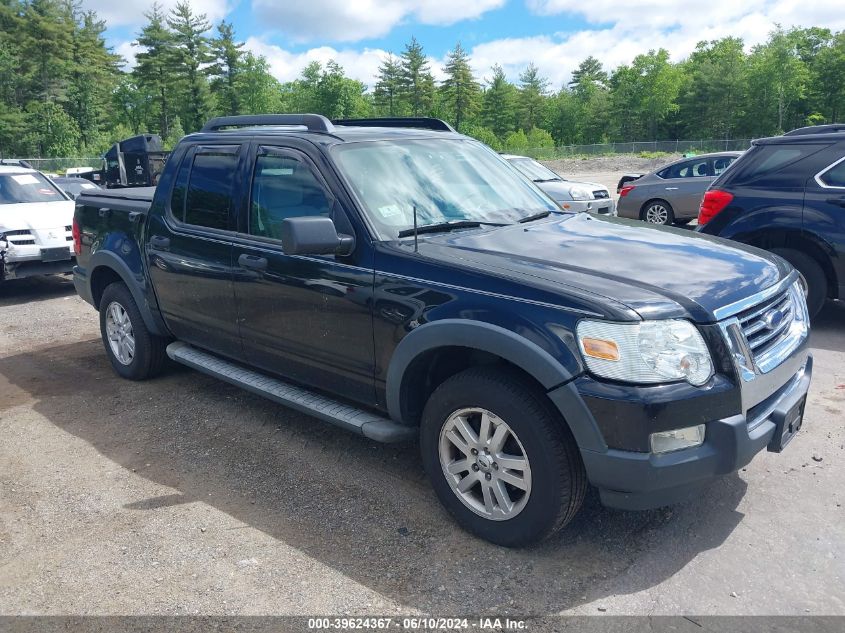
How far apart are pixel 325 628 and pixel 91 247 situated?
4313mm

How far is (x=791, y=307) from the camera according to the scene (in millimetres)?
3541

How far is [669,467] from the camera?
2793mm

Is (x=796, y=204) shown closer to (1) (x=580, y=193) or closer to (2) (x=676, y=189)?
(1) (x=580, y=193)

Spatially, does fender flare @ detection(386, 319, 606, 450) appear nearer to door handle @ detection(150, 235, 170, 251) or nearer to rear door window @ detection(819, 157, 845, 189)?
door handle @ detection(150, 235, 170, 251)

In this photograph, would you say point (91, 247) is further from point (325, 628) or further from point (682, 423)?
point (682, 423)

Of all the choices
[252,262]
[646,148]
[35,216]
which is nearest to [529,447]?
[252,262]

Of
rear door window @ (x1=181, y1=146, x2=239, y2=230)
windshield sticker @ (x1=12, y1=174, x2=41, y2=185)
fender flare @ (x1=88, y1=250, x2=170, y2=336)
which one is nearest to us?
rear door window @ (x1=181, y1=146, x2=239, y2=230)

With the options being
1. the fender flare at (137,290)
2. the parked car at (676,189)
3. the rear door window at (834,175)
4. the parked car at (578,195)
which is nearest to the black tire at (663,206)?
the parked car at (676,189)

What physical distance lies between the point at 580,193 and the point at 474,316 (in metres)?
10.6

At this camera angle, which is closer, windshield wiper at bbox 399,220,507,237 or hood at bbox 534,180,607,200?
windshield wiper at bbox 399,220,507,237

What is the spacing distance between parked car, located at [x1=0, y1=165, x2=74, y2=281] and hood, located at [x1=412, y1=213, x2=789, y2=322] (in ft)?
24.8

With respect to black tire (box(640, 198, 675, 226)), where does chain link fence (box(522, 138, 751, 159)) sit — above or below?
above

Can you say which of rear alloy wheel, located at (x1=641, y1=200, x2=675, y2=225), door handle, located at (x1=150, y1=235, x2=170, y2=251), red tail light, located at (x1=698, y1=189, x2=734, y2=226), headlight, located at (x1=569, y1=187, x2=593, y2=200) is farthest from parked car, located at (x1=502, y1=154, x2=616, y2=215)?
door handle, located at (x1=150, y1=235, x2=170, y2=251)

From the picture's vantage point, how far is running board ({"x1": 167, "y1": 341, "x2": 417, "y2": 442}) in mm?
3627
